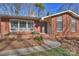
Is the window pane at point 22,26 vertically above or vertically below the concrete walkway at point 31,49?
above

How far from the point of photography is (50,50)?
851cm

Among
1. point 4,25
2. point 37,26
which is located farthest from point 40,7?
point 4,25

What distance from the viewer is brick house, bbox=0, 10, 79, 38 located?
8.96m

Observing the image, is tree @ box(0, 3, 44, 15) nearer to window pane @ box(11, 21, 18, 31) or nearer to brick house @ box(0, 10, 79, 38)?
brick house @ box(0, 10, 79, 38)

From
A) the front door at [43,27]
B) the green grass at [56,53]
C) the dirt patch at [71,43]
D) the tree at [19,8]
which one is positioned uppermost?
the tree at [19,8]

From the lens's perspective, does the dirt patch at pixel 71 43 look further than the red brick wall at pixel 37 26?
No

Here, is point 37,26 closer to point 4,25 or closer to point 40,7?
point 40,7

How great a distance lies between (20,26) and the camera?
9.09m

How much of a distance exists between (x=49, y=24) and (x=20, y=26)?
1.18 meters

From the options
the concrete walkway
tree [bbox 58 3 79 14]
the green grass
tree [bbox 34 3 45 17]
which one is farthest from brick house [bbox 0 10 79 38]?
the green grass

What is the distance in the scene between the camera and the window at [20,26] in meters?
8.99

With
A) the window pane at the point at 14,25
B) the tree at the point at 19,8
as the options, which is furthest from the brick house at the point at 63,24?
the window pane at the point at 14,25

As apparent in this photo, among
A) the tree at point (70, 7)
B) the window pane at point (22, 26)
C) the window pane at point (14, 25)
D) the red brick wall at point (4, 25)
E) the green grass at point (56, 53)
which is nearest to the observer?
the green grass at point (56, 53)

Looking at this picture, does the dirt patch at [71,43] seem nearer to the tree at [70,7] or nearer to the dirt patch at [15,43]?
the dirt patch at [15,43]
